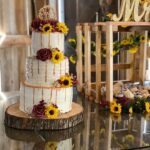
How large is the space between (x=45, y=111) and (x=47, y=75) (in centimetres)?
12

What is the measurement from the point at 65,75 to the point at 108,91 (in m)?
0.30

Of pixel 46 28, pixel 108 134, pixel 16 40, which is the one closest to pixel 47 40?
pixel 46 28

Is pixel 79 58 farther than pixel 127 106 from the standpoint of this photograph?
Yes

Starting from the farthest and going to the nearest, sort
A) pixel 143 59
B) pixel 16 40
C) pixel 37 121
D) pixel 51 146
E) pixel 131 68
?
1. pixel 16 40
2. pixel 131 68
3. pixel 143 59
4. pixel 37 121
5. pixel 51 146

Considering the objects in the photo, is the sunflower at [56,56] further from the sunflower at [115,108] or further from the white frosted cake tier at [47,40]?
the sunflower at [115,108]

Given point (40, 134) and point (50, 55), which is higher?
point (50, 55)

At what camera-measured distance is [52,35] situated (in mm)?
1073

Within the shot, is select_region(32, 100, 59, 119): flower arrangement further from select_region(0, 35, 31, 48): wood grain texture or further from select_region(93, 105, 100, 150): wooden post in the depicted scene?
select_region(0, 35, 31, 48): wood grain texture

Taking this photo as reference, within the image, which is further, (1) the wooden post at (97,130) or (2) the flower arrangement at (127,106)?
(2) the flower arrangement at (127,106)

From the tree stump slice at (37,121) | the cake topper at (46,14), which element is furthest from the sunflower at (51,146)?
the cake topper at (46,14)

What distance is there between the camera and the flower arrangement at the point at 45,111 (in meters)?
1.02

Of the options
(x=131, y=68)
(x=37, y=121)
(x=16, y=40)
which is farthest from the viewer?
(x=16, y=40)

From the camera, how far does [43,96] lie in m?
1.05

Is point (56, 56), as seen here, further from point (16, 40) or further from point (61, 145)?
point (16, 40)
